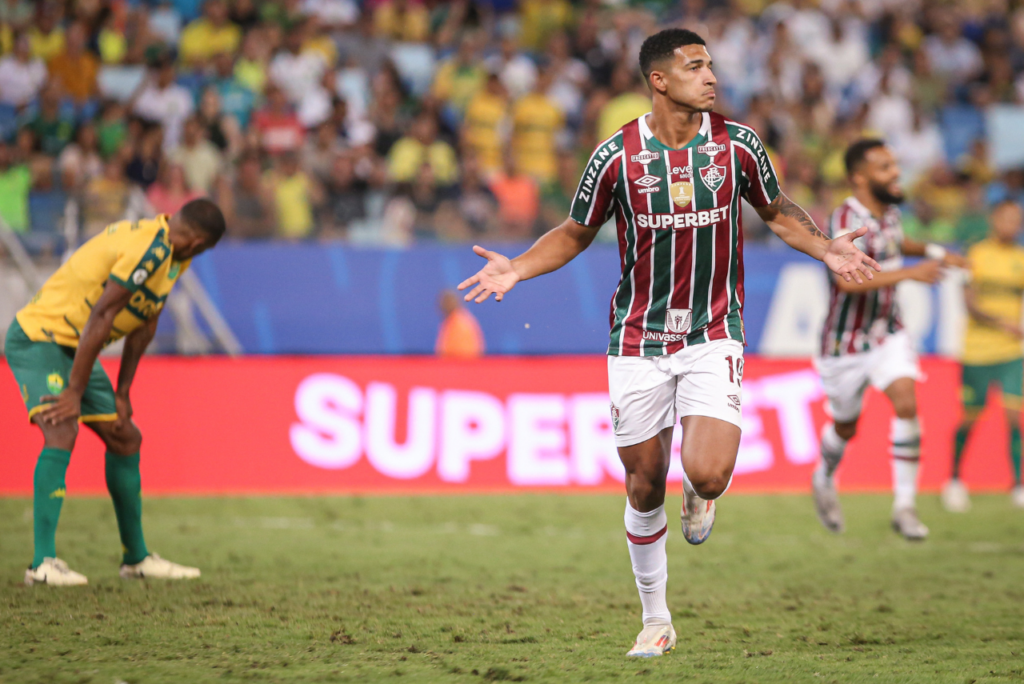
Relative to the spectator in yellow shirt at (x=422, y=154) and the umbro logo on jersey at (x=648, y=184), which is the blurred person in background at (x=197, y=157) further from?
the umbro logo on jersey at (x=648, y=184)

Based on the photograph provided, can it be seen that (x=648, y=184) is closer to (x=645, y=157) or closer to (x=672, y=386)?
(x=645, y=157)

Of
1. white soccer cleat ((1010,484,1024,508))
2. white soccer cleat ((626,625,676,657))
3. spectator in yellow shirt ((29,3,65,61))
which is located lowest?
white soccer cleat ((1010,484,1024,508))

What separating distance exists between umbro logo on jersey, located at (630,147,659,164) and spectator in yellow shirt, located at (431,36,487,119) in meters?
11.2

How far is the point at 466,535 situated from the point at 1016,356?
5768 millimetres

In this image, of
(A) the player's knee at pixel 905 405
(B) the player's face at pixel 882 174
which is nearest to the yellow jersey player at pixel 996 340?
(A) the player's knee at pixel 905 405

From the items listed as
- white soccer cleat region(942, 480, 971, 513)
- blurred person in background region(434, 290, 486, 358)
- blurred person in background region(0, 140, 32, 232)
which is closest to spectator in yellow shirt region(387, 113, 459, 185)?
blurred person in background region(434, 290, 486, 358)

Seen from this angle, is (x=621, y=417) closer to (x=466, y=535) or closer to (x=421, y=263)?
(x=466, y=535)

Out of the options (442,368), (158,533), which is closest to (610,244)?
(442,368)

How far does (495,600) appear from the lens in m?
6.24

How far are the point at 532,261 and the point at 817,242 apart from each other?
4.39ft

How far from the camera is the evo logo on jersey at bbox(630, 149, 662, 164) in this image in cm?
503

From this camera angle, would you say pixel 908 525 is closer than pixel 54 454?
No

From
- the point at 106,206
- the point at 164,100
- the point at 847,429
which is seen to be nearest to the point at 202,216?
the point at 847,429

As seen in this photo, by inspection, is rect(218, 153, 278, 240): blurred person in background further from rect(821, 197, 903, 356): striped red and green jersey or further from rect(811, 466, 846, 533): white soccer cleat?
rect(811, 466, 846, 533): white soccer cleat
